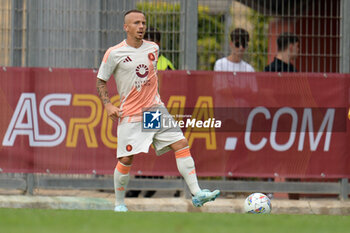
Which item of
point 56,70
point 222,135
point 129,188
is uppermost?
point 56,70

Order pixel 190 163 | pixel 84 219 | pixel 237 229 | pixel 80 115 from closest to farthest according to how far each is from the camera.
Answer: pixel 237 229
pixel 84 219
pixel 190 163
pixel 80 115

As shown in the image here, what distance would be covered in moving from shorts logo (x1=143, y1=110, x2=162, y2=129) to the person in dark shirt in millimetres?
2932

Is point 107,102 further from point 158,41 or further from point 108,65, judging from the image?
point 158,41

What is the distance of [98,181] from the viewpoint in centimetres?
1192

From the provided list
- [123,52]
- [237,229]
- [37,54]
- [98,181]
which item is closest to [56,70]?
[37,54]

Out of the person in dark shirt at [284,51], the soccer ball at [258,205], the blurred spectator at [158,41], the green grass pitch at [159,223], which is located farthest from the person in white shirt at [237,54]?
the green grass pitch at [159,223]

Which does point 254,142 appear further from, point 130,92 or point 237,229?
point 237,229

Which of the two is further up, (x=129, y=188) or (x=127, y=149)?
(x=127, y=149)

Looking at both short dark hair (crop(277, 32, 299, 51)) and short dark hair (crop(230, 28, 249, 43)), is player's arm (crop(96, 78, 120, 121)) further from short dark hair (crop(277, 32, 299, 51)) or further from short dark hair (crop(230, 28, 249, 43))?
short dark hair (crop(277, 32, 299, 51))

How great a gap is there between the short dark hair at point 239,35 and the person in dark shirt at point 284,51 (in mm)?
503

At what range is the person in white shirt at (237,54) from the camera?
11.9 m

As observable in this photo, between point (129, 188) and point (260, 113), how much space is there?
6.58 feet

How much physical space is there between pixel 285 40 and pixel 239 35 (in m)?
0.66

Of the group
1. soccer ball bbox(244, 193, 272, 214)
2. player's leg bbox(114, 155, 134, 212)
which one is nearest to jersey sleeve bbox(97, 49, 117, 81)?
Answer: player's leg bbox(114, 155, 134, 212)
